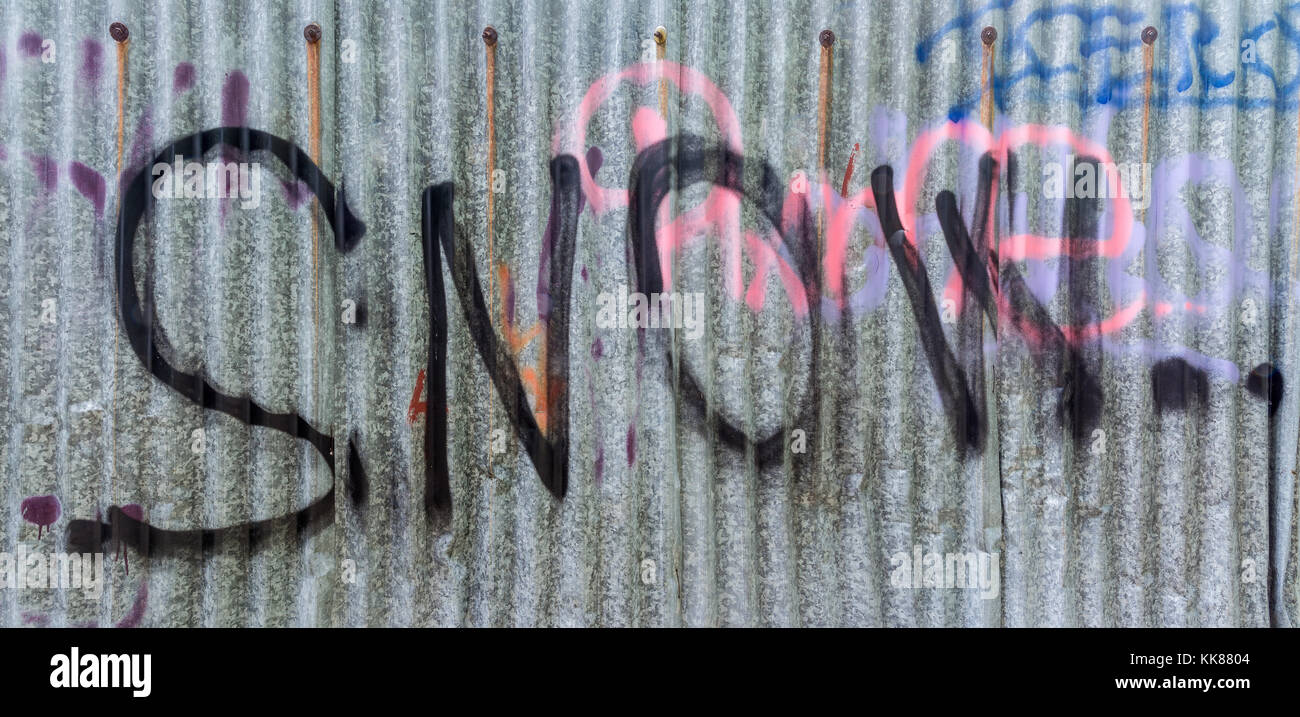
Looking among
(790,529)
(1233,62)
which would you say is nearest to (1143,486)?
(790,529)

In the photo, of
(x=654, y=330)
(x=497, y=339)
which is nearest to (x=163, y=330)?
(x=497, y=339)

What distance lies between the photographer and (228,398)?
208cm

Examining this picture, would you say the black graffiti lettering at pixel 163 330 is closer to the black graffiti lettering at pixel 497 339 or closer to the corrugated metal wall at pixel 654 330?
the corrugated metal wall at pixel 654 330

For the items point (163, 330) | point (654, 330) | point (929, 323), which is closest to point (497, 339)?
point (654, 330)

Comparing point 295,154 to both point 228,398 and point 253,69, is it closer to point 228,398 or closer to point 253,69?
point 253,69

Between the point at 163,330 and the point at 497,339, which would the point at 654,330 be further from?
the point at 163,330

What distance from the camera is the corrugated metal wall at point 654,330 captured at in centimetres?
207

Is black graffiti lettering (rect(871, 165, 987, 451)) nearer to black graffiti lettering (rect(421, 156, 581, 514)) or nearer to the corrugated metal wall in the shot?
the corrugated metal wall

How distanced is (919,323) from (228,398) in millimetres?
1977

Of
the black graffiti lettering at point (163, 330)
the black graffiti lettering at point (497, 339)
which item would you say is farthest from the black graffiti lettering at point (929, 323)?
the black graffiti lettering at point (163, 330)

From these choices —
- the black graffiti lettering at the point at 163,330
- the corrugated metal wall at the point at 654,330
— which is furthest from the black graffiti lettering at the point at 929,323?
the black graffiti lettering at the point at 163,330

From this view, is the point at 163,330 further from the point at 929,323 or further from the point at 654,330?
the point at 929,323

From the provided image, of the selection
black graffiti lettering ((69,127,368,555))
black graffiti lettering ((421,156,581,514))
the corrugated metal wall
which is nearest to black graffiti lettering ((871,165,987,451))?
the corrugated metal wall

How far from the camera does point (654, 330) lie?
6.92 ft
